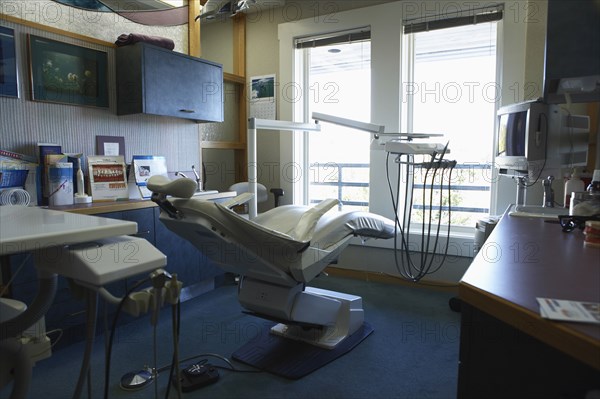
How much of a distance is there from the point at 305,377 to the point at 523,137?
1.71 m

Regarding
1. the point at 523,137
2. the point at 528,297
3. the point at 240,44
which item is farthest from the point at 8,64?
the point at 523,137

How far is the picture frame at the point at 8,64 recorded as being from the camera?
2.15 metres

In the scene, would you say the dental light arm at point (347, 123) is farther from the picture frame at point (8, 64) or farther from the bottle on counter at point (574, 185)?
the picture frame at point (8, 64)

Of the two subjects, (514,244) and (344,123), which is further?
(344,123)

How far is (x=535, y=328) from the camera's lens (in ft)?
2.45

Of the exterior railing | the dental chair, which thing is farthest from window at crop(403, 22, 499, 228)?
the dental chair

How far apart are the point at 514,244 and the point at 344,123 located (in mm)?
1559

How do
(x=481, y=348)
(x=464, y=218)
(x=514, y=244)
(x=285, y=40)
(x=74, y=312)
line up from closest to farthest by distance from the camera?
(x=481, y=348)
(x=514, y=244)
(x=74, y=312)
(x=464, y=218)
(x=285, y=40)

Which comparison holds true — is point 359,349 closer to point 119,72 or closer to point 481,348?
point 481,348

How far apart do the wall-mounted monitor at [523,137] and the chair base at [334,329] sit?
1.22m

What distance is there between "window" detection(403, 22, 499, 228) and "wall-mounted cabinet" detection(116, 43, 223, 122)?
1676 mm

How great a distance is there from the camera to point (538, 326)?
2.43 ft

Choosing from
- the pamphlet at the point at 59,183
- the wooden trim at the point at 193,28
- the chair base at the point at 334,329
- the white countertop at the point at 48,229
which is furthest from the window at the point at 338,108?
the white countertop at the point at 48,229

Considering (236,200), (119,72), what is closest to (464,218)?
(236,200)
